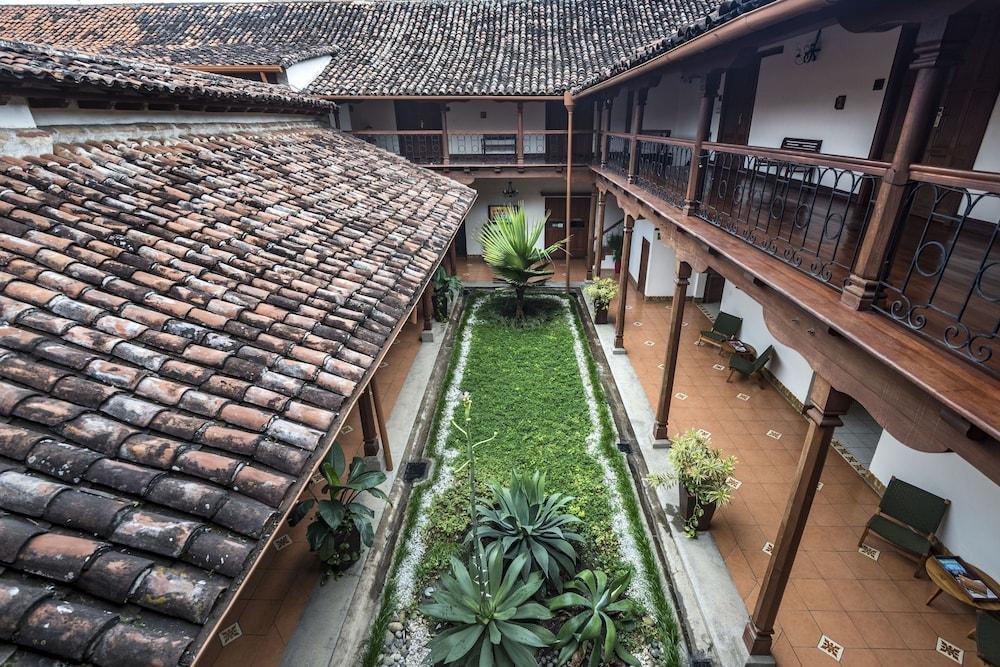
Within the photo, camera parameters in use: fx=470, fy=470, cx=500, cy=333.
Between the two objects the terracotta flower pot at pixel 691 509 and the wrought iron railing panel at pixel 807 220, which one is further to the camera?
the terracotta flower pot at pixel 691 509

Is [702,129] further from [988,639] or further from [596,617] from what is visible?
[988,639]

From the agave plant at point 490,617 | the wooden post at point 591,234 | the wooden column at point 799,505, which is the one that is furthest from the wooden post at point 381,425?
the wooden post at point 591,234

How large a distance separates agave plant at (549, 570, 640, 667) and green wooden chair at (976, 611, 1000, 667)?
2674 millimetres

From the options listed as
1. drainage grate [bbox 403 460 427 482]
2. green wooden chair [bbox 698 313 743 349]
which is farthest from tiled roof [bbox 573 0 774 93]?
drainage grate [bbox 403 460 427 482]

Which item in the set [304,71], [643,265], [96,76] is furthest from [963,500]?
[304,71]

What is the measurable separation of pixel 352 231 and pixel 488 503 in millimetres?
3560

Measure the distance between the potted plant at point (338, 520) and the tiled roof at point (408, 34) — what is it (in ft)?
32.9

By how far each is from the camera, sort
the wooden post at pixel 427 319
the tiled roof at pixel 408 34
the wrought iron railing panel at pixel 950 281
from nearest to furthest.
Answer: the wrought iron railing panel at pixel 950 281, the wooden post at pixel 427 319, the tiled roof at pixel 408 34

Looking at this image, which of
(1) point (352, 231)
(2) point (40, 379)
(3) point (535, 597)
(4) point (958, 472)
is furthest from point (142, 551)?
(4) point (958, 472)

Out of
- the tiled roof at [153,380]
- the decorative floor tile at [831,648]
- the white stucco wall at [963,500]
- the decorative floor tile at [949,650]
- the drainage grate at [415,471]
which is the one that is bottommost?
the drainage grate at [415,471]

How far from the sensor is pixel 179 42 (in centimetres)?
1409

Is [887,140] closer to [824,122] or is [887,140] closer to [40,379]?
[824,122]

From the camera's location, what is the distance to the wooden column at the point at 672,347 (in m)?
5.88

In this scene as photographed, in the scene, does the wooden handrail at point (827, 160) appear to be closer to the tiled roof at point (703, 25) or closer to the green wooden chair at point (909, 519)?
the tiled roof at point (703, 25)
